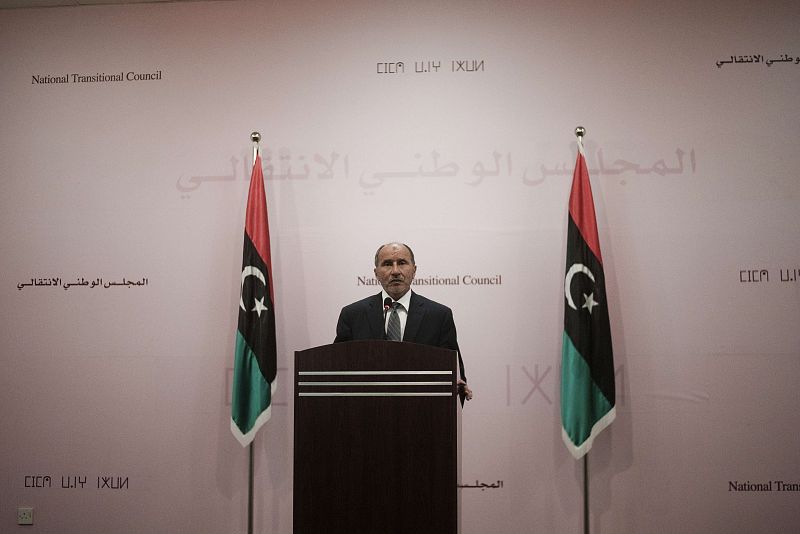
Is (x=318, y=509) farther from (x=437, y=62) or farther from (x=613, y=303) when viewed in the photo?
(x=437, y=62)

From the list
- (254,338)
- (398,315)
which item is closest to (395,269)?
(398,315)

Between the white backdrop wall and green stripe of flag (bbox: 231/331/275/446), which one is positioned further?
the white backdrop wall

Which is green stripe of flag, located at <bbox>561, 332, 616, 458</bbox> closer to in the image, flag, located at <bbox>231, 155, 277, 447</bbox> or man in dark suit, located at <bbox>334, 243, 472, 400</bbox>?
man in dark suit, located at <bbox>334, 243, 472, 400</bbox>

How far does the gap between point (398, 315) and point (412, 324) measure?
83 mm

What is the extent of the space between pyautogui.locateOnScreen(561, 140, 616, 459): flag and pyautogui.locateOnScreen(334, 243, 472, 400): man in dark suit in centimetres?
68

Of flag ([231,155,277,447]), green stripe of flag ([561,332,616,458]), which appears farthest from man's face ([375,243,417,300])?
green stripe of flag ([561,332,616,458])

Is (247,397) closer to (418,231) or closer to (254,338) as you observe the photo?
(254,338)

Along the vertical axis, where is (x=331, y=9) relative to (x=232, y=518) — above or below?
above

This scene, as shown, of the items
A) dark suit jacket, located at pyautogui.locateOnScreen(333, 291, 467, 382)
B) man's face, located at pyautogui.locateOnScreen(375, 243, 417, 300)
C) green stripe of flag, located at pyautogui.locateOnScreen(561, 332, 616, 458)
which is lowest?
green stripe of flag, located at pyautogui.locateOnScreen(561, 332, 616, 458)

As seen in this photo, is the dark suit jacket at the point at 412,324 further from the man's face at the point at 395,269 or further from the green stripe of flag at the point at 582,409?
the green stripe of flag at the point at 582,409

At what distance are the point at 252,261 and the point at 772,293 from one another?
111 inches

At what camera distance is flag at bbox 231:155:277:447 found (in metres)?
3.73

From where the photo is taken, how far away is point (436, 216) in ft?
13.2

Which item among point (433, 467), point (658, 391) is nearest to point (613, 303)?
point (658, 391)
